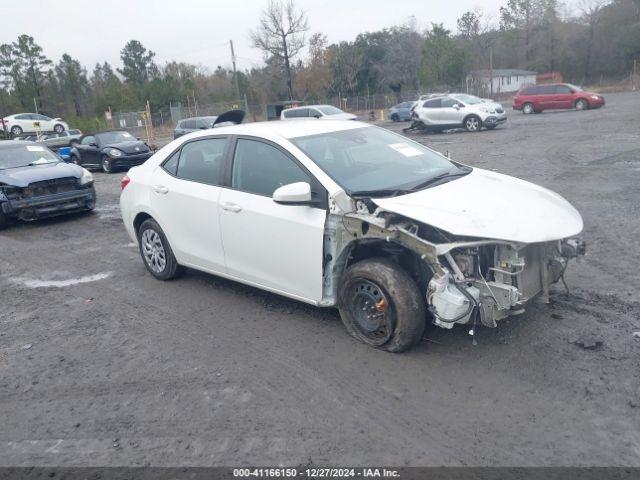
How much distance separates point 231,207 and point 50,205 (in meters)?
6.68

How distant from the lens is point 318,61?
5947 cm

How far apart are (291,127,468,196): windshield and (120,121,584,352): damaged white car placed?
0.05ft

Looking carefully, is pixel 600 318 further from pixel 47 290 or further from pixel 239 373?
pixel 47 290

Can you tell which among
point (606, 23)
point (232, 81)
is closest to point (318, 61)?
point (232, 81)

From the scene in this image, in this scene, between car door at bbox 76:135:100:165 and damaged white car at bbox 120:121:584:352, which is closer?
damaged white car at bbox 120:121:584:352

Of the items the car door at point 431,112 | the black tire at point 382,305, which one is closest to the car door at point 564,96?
the car door at point 431,112

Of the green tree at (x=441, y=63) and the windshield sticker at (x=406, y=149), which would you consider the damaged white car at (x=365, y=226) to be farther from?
the green tree at (x=441, y=63)

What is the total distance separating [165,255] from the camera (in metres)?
6.23

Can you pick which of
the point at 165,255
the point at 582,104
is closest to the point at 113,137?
the point at 165,255

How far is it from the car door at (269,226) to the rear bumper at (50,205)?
6.46 m

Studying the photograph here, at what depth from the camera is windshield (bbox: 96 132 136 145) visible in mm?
19734

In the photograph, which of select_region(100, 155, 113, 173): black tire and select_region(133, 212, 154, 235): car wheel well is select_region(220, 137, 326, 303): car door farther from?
select_region(100, 155, 113, 173): black tire

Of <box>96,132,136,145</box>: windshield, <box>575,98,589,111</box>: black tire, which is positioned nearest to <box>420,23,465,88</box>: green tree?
<box>575,98,589,111</box>: black tire

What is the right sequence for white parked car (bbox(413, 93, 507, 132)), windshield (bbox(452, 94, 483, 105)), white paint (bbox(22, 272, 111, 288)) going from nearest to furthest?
white paint (bbox(22, 272, 111, 288)), white parked car (bbox(413, 93, 507, 132)), windshield (bbox(452, 94, 483, 105))
